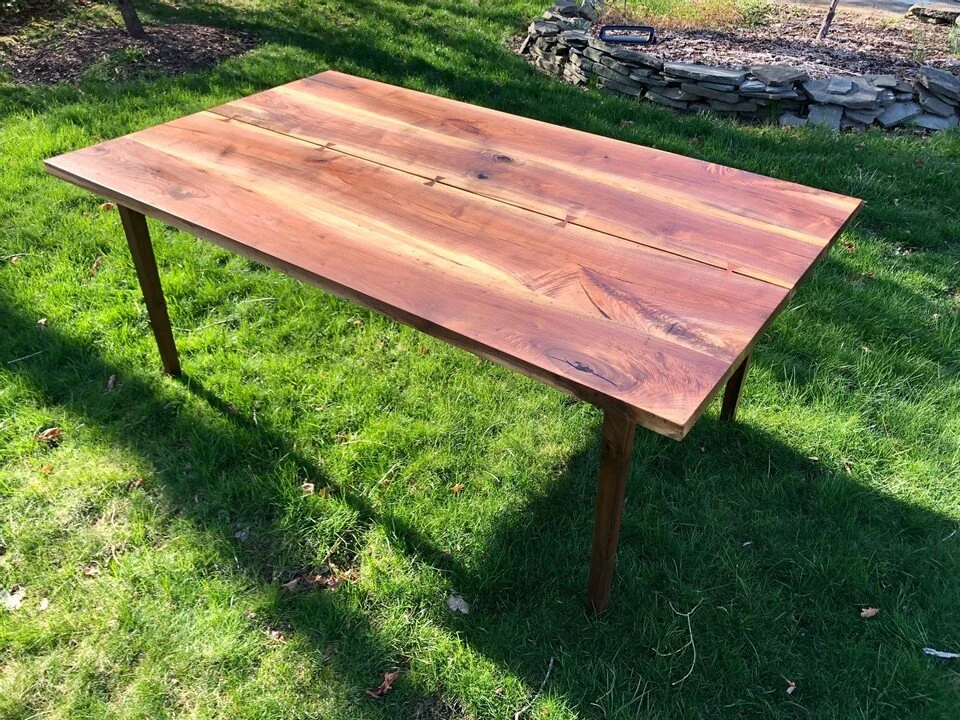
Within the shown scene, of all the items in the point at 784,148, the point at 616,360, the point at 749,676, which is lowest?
the point at 749,676

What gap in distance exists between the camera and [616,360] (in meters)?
1.43

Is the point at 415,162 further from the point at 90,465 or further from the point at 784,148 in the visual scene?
the point at 784,148

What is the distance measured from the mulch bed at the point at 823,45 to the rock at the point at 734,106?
43 cm

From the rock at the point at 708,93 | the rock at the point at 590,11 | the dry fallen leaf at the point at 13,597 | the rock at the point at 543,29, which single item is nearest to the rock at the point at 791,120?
the rock at the point at 708,93

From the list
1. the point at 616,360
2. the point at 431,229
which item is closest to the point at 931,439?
the point at 616,360

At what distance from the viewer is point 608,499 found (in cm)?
165

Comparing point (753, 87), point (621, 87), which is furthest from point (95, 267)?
point (753, 87)

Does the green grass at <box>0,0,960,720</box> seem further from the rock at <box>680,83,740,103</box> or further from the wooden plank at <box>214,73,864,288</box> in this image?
the rock at <box>680,83,740,103</box>

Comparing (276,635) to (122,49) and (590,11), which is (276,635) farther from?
(590,11)

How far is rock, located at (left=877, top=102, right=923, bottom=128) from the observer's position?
4328mm

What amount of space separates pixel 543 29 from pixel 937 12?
3146 millimetres

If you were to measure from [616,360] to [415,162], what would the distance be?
1068 mm

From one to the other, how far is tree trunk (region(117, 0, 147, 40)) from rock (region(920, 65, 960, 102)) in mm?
5185

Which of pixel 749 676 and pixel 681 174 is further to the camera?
pixel 681 174
